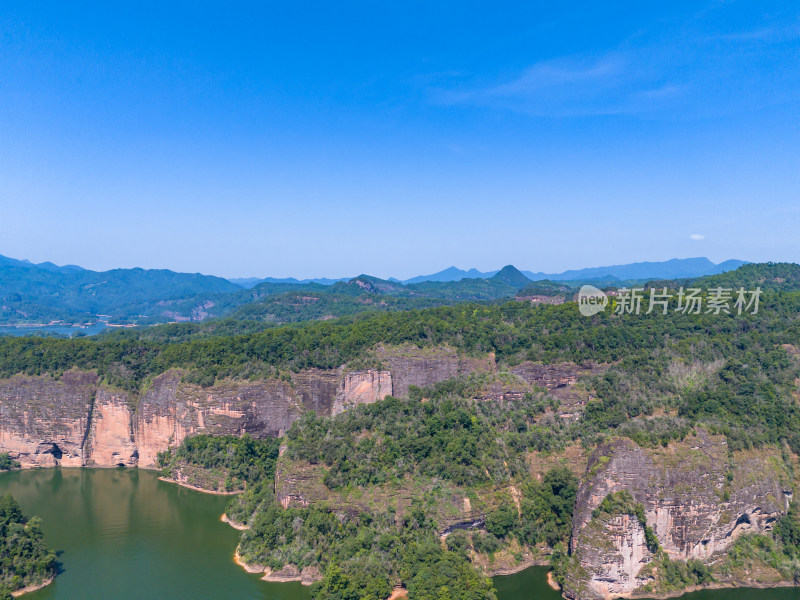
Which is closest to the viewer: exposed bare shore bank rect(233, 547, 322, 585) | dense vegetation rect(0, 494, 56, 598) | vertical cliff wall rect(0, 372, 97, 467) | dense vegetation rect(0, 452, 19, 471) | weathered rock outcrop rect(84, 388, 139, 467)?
dense vegetation rect(0, 494, 56, 598)

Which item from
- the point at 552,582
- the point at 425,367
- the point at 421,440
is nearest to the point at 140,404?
the point at 425,367

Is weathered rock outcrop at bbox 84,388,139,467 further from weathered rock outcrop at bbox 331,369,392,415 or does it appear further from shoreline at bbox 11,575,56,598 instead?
weathered rock outcrop at bbox 331,369,392,415

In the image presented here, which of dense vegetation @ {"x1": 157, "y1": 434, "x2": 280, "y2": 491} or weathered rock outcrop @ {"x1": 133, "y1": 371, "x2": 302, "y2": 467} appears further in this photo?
weathered rock outcrop @ {"x1": 133, "y1": 371, "x2": 302, "y2": 467}

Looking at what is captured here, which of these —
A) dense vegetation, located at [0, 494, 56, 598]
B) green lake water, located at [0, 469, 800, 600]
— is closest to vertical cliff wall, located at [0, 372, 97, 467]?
green lake water, located at [0, 469, 800, 600]

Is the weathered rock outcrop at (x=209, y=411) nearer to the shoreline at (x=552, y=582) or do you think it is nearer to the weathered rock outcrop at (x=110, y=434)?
the weathered rock outcrop at (x=110, y=434)

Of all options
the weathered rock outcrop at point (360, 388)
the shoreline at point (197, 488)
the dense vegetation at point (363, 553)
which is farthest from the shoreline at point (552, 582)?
the shoreline at point (197, 488)

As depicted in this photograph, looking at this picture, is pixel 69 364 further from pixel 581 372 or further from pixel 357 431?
pixel 581 372
